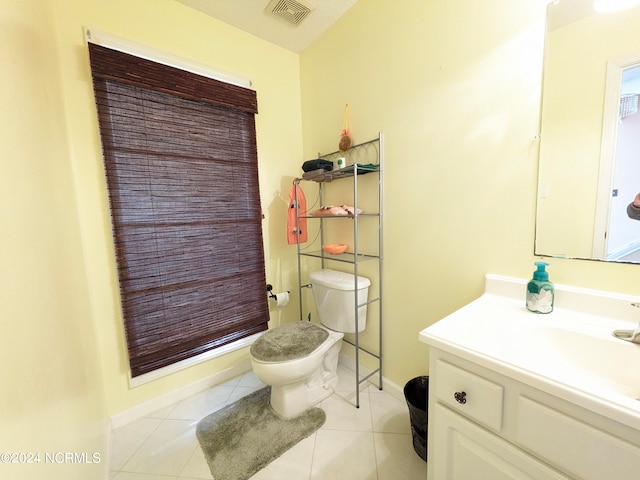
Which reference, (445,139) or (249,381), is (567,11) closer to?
(445,139)

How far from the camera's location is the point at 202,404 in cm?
157

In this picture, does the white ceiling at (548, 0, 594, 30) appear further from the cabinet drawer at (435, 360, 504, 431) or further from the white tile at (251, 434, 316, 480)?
the white tile at (251, 434, 316, 480)

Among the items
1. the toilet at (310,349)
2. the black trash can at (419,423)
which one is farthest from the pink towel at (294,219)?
the black trash can at (419,423)

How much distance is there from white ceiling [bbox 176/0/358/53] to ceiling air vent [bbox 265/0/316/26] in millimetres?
24

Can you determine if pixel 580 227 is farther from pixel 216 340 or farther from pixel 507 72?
pixel 216 340

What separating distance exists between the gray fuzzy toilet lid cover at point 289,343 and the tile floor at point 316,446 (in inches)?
16.7

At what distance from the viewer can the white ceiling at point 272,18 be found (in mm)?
1484

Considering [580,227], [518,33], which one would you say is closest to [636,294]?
[580,227]

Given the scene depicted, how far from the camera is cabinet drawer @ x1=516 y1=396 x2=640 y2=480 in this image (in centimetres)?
48

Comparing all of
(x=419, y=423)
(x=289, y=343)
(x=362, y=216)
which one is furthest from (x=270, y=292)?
(x=419, y=423)

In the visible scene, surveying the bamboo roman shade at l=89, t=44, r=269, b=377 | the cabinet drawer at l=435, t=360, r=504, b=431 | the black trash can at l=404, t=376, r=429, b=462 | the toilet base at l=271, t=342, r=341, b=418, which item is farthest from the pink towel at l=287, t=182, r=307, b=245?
the cabinet drawer at l=435, t=360, r=504, b=431

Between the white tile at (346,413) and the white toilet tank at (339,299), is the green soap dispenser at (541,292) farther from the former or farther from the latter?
the white tile at (346,413)

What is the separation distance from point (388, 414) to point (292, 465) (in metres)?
0.59

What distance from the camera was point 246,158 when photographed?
1.73 m
